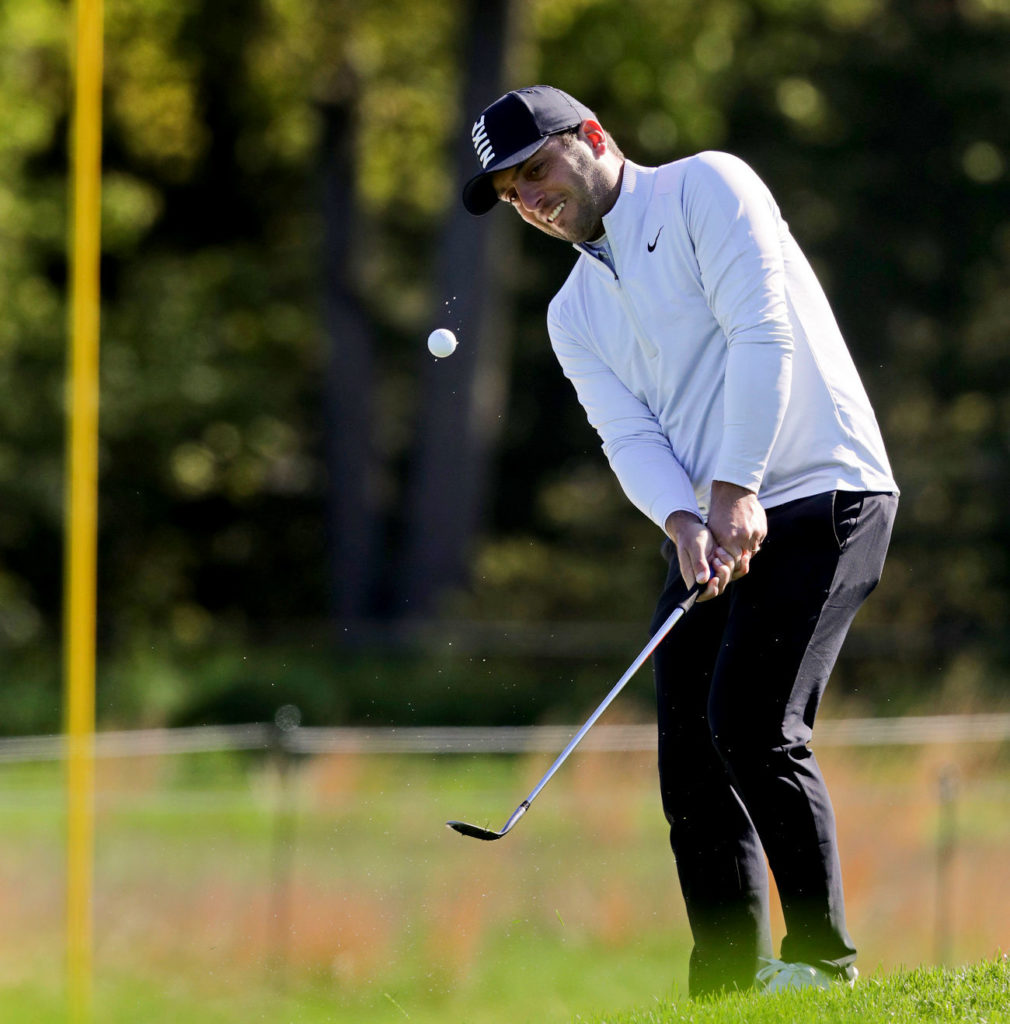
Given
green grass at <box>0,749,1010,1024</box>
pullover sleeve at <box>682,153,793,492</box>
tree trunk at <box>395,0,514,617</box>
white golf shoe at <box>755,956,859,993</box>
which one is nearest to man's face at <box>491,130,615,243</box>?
pullover sleeve at <box>682,153,793,492</box>

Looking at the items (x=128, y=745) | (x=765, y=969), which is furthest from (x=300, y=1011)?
(x=765, y=969)

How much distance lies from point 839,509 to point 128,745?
585 centimetres

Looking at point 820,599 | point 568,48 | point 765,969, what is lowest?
point 765,969

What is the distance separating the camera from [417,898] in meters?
9.33

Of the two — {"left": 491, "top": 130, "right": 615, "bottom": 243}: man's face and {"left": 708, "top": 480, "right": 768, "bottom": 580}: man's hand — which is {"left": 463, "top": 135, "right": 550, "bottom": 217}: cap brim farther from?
{"left": 708, "top": 480, "right": 768, "bottom": 580}: man's hand

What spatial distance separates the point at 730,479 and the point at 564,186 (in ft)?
2.75

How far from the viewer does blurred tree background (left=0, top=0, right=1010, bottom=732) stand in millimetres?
19922

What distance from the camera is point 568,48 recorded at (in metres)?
23.2

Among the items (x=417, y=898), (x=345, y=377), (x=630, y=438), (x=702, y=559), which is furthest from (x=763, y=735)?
(x=345, y=377)

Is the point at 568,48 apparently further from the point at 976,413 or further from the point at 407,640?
the point at 407,640

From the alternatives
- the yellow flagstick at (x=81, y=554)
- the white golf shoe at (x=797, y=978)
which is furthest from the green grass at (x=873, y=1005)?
the yellow flagstick at (x=81, y=554)

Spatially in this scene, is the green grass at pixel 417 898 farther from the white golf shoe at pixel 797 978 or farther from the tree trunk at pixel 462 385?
the tree trunk at pixel 462 385

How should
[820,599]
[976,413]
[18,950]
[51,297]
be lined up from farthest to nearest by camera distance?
[51,297] → [976,413] → [18,950] → [820,599]

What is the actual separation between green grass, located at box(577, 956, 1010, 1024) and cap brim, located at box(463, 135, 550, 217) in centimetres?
190
